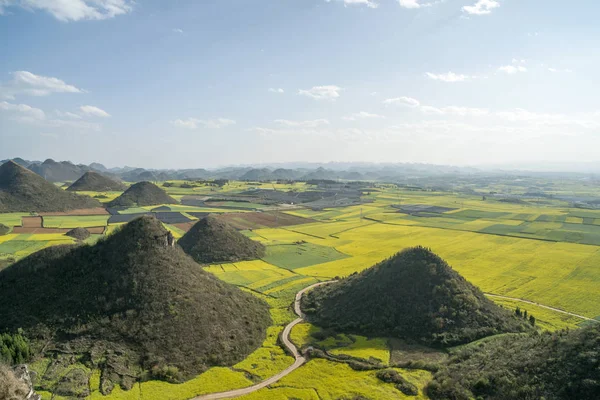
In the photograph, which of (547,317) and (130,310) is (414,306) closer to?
(547,317)

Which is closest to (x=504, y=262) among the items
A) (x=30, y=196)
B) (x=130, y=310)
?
(x=130, y=310)

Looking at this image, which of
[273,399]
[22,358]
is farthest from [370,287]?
[22,358]

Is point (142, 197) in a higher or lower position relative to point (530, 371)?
higher

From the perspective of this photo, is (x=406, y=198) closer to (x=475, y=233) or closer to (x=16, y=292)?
(x=475, y=233)

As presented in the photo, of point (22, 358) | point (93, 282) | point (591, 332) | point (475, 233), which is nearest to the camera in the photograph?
point (591, 332)

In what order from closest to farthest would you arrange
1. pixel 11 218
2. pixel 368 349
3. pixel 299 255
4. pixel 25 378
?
pixel 25 378
pixel 368 349
pixel 299 255
pixel 11 218
